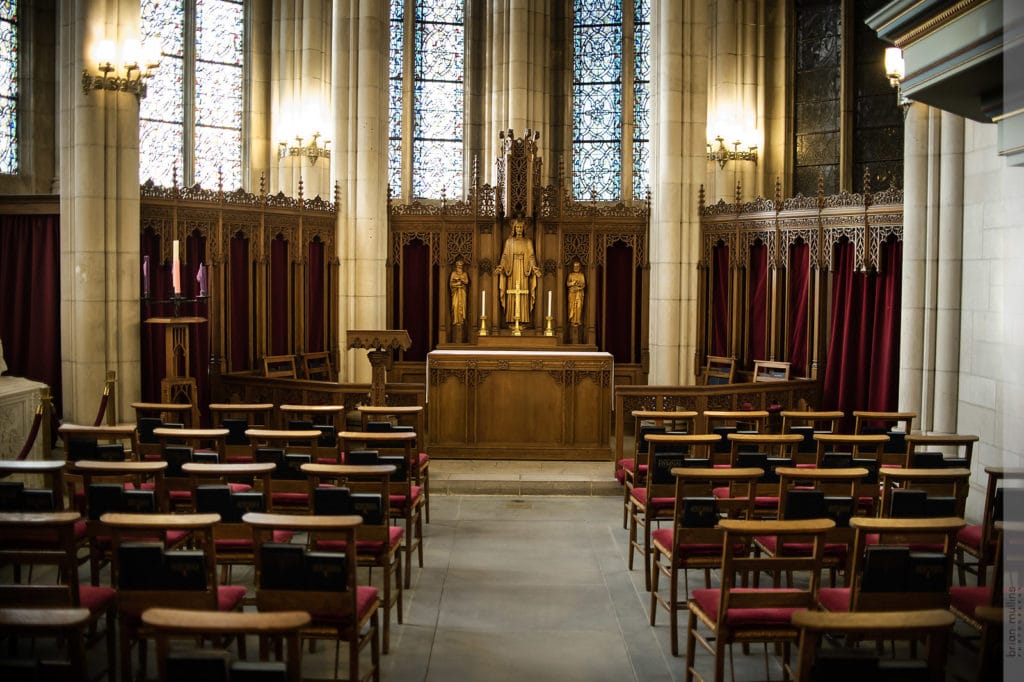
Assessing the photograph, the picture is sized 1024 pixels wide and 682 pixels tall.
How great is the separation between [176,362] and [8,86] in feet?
20.2

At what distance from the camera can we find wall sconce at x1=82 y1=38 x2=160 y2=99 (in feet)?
37.2

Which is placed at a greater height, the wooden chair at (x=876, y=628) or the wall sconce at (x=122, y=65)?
the wall sconce at (x=122, y=65)

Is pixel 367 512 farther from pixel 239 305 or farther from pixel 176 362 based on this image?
pixel 239 305

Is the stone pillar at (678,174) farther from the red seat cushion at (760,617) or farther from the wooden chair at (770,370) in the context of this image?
the red seat cushion at (760,617)

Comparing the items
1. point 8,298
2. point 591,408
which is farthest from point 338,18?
point 591,408

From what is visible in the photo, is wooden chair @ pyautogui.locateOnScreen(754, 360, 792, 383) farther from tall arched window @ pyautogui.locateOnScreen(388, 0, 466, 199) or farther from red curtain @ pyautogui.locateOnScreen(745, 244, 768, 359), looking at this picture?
tall arched window @ pyautogui.locateOnScreen(388, 0, 466, 199)

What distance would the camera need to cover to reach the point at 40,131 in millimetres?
14820

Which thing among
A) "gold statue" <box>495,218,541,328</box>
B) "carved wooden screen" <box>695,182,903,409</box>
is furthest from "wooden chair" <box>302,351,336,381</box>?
"carved wooden screen" <box>695,182,903,409</box>

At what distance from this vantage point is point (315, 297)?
15.1 metres

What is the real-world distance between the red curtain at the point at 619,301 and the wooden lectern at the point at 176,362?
23.0 ft

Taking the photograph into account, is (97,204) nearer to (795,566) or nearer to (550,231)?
(550,231)

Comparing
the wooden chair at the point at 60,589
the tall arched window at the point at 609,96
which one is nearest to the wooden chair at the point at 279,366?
the tall arched window at the point at 609,96

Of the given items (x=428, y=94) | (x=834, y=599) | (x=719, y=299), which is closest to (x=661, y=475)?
(x=834, y=599)

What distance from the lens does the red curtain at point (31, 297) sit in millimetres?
12164
